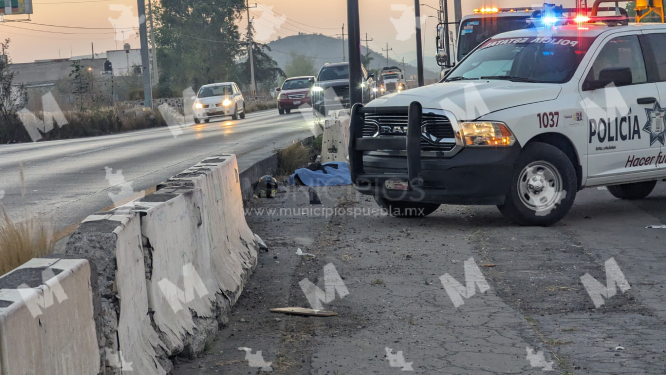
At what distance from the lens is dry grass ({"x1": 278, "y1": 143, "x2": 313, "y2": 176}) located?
12.5m

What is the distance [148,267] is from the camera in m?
3.63

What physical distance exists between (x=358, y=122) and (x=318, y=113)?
63.8 feet

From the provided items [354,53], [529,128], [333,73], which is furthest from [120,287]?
[333,73]

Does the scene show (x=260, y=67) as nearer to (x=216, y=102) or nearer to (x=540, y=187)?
(x=216, y=102)

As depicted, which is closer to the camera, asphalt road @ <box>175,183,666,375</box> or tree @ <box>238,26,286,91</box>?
asphalt road @ <box>175,183,666,375</box>

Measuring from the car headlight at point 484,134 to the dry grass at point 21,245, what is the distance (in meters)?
3.84

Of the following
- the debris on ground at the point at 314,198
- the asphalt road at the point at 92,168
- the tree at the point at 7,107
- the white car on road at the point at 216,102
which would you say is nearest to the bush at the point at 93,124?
the tree at the point at 7,107

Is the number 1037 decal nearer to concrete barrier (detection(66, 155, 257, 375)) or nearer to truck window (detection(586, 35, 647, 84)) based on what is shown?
truck window (detection(586, 35, 647, 84))

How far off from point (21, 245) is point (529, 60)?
5.60m

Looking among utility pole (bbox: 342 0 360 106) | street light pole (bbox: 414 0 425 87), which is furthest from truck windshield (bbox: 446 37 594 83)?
street light pole (bbox: 414 0 425 87)

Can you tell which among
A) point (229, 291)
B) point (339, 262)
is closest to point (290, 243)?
point (339, 262)

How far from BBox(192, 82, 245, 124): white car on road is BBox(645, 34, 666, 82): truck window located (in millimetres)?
25306

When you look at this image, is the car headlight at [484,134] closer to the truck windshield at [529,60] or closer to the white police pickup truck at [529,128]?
the white police pickup truck at [529,128]

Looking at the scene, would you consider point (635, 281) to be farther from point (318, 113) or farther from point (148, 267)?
point (318, 113)
